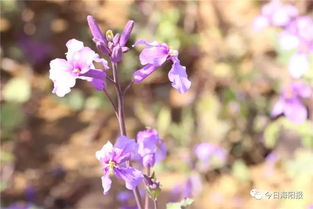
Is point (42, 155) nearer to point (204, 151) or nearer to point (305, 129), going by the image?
point (204, 151)

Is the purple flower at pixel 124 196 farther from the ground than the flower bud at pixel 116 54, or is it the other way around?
the purple flower at pixel 124 196

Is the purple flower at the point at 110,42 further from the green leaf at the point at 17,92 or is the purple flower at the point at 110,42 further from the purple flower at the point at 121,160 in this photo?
the green leaf at the point at 17,92

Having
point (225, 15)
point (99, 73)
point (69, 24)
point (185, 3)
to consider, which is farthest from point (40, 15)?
point (99, 73)

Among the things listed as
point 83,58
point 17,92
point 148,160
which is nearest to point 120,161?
point 148,160

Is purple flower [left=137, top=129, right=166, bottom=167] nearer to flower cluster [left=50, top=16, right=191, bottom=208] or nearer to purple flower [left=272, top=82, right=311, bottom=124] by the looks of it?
flower cluster [left=50, top=16, right=191, bottom=208]

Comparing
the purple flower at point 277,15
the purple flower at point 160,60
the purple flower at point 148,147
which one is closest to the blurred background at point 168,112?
the purple flower at point 277,15

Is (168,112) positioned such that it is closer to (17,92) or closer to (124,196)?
(17,92)
